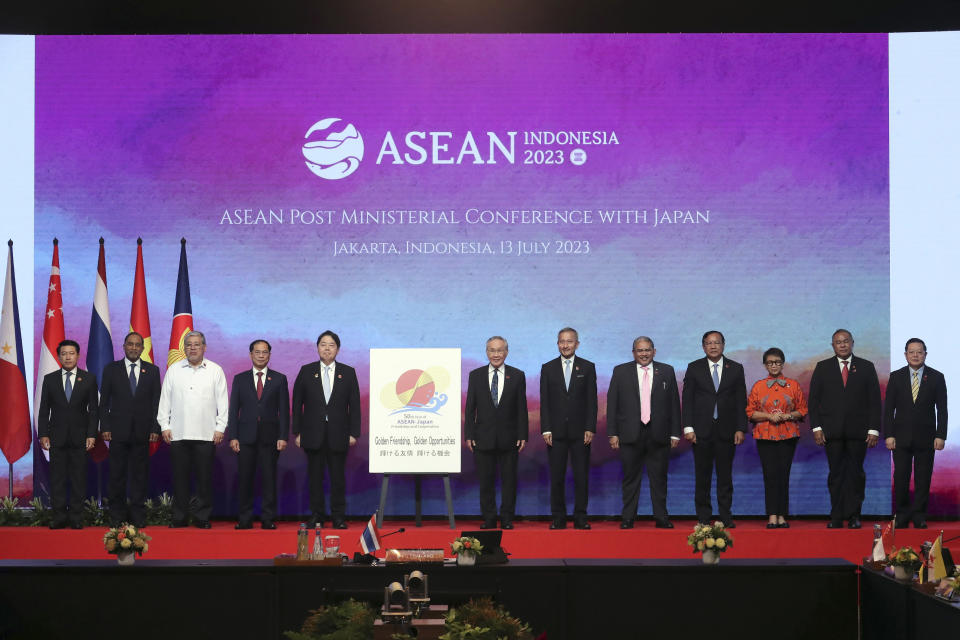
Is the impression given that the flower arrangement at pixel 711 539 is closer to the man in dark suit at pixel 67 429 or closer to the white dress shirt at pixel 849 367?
the white dress shirt at pixel 849 367

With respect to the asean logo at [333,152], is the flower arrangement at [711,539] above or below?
below

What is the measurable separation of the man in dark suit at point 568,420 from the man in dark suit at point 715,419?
0.78m

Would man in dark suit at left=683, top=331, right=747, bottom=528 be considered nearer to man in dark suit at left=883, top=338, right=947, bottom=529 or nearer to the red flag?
man in dark suit at left=883, top=338, right=947, bottom=529

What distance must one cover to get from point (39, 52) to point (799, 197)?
22.1 feet

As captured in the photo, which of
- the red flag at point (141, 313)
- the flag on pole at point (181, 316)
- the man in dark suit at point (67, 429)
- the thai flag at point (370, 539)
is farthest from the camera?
the red flag at point (141, 313)

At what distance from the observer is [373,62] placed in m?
9.89

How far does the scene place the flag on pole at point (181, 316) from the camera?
31.2 ft

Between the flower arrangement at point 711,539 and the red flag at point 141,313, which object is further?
the red flag at point 141,313

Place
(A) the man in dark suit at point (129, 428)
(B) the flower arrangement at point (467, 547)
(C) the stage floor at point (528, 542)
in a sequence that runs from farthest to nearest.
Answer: (A) the man in dark suit at point (129, 428) < (C) the stage floor at point (528, 542) < (B) the flower arrangement at point (467, 547)

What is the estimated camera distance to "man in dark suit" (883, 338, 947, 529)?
8812mm

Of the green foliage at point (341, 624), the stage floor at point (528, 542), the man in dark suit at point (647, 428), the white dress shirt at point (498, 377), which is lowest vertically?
the stage floor at point (528, 542)

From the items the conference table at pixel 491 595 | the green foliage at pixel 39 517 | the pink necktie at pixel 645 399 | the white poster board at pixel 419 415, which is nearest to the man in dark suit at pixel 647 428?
the pink necktie at pixel 645 399

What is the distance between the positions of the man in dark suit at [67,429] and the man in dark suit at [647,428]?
13.5 feet

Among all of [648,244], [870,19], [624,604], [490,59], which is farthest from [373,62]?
[624,604]
